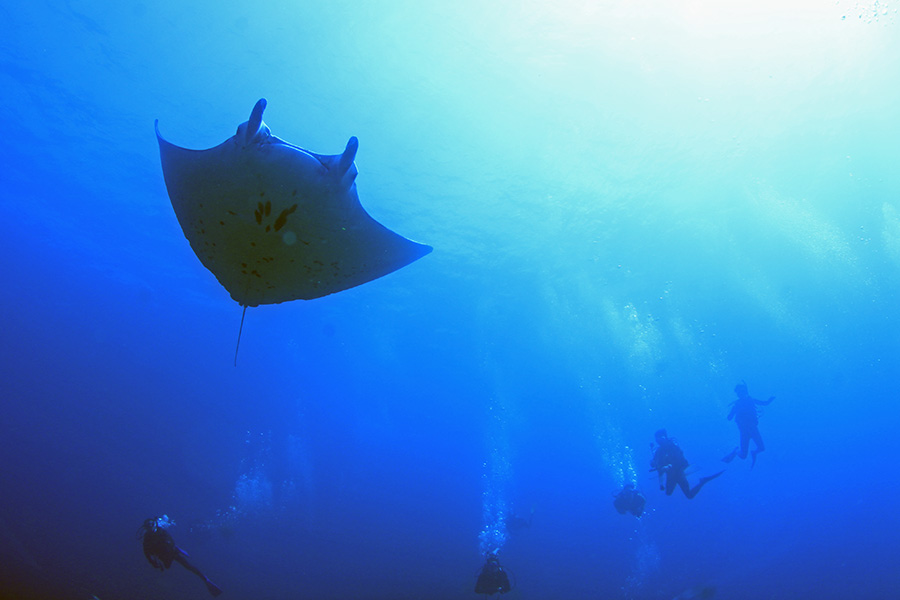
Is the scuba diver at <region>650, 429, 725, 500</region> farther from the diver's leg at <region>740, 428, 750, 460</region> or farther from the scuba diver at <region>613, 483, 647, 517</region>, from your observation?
the diver's leg at <region>740, 428, 750, 460</region>

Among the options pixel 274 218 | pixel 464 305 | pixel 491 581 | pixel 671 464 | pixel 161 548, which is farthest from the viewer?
pixel 464 305

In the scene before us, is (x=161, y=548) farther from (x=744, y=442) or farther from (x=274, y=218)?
(x=744, y=442)

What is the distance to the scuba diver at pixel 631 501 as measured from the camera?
10.9 m

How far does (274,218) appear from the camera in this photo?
3.11 metres

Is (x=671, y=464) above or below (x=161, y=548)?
above

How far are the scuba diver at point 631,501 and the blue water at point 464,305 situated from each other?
9.83m

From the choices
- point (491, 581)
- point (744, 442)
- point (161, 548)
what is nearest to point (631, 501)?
point (491, 581)

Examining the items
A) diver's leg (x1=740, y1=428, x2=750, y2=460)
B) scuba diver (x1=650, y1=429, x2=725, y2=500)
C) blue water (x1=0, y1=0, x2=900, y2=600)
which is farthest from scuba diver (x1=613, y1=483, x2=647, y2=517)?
blue water (x1=0, y1=0, x2=900, y2=600)

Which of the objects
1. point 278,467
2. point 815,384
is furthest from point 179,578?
point 815,384

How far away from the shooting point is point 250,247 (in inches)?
131

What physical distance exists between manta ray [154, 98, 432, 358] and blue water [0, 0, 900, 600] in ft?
29.2

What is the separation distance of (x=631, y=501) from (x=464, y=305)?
14114 mm

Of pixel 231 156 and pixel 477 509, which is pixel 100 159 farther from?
pixel 477 509

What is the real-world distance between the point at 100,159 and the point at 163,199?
2064 millimetres
